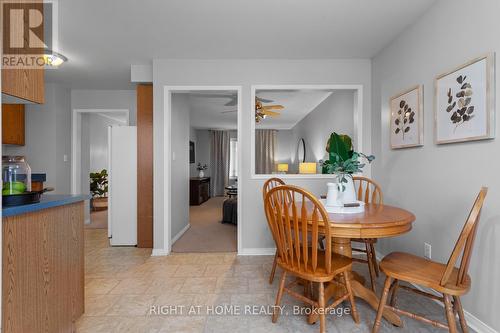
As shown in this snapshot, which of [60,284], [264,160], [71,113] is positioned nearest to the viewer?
[60,284]

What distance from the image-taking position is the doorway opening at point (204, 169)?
3557mm

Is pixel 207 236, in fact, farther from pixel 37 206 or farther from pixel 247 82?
pixel 37 206

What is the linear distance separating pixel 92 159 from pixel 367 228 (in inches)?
258

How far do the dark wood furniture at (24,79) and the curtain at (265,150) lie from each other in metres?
7.62

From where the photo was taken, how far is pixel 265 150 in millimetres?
8914

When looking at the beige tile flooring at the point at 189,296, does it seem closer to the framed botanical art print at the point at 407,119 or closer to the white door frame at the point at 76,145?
the framed botanical art print at the point at 407,119

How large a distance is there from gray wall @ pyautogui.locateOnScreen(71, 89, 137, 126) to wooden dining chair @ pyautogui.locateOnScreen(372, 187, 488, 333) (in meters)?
4.39

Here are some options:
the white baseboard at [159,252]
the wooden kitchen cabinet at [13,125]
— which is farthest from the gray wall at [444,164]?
the wooden kitchen cabinet at [13,125]

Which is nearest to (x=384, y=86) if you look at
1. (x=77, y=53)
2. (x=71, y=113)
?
(x=77, y=53)

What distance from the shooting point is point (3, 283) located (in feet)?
3.54

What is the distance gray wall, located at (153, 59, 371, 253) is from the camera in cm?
308

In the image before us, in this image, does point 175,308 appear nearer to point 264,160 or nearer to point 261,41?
point 261,41

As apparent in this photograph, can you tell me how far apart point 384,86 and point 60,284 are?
3.33m

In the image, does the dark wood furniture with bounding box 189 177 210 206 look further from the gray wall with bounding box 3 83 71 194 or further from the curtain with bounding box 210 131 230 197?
the gray wall with bounding box 3 83 71 194
